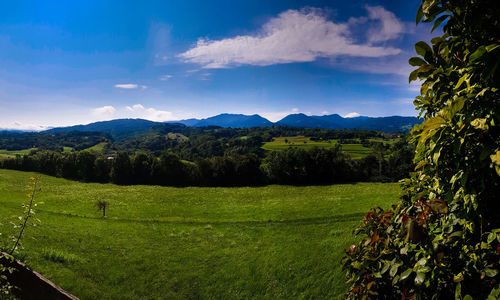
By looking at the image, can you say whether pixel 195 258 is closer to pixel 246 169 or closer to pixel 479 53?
pixel 479 53

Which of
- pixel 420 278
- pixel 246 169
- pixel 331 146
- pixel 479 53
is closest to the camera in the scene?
pixel 479 53

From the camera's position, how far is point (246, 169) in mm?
60062

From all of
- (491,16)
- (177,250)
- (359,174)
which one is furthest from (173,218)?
(359,174)

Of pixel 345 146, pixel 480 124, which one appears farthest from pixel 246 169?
pixel 345 146

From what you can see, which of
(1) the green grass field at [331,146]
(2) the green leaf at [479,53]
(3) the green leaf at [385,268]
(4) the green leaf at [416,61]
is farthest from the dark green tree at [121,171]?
Answer: (2) the green leaf at [479,53]

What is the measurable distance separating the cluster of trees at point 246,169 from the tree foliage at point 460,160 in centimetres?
5741

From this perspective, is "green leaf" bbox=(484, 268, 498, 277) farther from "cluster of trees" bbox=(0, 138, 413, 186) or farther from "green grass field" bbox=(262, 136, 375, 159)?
"green grass field" bbox=(262, 136, 375, 159)

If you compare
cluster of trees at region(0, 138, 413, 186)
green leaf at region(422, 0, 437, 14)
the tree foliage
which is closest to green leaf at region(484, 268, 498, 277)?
the tree foliage

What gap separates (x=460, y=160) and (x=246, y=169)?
192 ft

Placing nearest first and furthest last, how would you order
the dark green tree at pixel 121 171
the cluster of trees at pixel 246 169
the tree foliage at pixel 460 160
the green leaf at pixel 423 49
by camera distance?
the tree foliage at pixel 460 160 → the green leaf at pixel 423 49 → the cluster of trees at pixel 246 169 → the dark green tree at pixel 121 171

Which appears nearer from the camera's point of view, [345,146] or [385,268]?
[385,268]

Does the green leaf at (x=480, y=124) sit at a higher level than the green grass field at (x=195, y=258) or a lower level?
higher

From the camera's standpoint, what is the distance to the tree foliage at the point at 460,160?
172 cm

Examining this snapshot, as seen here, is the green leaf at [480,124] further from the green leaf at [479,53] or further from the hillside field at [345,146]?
the hillside field at [345,146]
